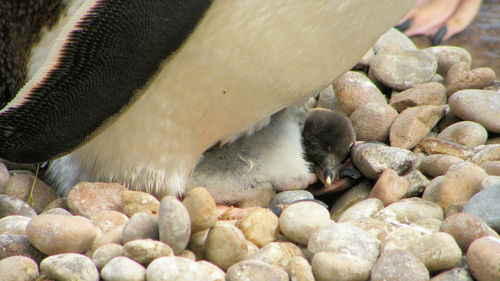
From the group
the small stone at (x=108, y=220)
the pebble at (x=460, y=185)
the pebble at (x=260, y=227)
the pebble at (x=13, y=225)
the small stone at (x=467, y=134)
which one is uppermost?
the pebble at (x=13, y=225)

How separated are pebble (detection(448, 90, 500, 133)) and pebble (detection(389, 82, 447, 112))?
117 millimetres

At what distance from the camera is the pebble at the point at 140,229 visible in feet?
3.14

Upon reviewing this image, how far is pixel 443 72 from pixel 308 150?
0.70 meters

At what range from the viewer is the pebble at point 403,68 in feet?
6.14

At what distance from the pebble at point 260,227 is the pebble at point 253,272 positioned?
17cm

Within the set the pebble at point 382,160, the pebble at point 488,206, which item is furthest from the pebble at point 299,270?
the pebble at point 382,160

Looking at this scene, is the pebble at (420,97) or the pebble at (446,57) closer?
the pebble at (420,97)

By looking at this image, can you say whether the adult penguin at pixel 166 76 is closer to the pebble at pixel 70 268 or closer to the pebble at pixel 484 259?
the pebble at pixel 70 268

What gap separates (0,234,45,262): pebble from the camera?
97cm

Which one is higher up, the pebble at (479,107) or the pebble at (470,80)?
the pebble at (479,107)

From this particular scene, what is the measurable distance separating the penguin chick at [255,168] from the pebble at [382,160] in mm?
122

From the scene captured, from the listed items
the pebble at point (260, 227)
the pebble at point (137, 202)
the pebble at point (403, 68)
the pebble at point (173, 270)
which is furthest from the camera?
the pebble at point (403, 68)

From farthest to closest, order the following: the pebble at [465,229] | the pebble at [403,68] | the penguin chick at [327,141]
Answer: the pebble at [403,68], the penguin chick at [327,141], the pebble at [465,229]

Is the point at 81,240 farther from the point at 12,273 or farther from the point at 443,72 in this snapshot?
the point at 443,72
